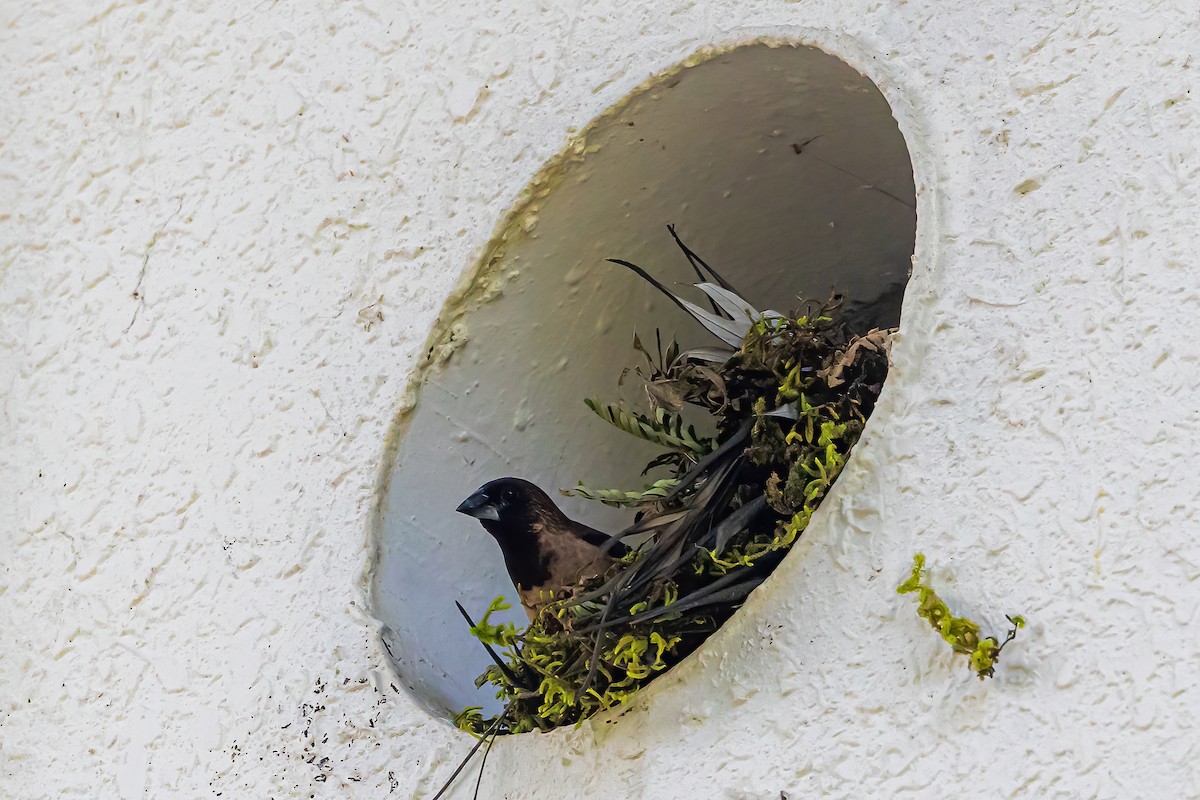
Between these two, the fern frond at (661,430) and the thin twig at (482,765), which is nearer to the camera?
the thin twig at (482,765)

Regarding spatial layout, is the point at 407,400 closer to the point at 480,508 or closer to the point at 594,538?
the point at 480,508

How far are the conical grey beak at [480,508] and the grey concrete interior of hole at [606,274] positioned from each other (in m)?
0.07

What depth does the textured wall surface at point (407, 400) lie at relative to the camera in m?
1.06

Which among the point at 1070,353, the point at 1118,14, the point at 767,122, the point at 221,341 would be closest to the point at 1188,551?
the point at 1070,353

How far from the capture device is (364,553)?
5.08ft

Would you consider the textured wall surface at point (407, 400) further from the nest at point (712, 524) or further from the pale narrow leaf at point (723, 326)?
the pale narrow leaf at point (723, 326)

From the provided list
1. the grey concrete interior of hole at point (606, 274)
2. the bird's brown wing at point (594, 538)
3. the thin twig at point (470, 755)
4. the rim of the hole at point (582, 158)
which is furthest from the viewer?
the bird's brown wing at point (594, 538)

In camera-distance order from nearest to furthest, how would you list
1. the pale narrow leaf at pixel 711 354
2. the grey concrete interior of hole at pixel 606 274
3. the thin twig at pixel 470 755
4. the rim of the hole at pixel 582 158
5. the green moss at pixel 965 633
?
the green moss at pixel 965 633
the rim of the hole at pixel 582 158
the thin twig at pixel 470 755
the pale narrow leaf at pixel 711 354
the grey concrete interior of hole at pixel 606 274

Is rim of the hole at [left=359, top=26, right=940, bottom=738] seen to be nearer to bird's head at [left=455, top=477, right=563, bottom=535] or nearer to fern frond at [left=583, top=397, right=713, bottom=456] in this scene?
bird's head at [left=455, top=477, right=563, bottom=535]

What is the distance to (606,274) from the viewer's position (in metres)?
1.79

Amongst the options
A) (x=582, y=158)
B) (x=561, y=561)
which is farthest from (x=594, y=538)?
(x=582, y=158)

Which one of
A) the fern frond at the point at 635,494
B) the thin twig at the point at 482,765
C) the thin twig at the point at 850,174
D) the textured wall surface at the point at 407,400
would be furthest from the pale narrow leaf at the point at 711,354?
the thin twig at the point at 482,765

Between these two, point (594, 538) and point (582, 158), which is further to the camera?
point (594, 538)

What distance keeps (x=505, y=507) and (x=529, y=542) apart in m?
0.07
